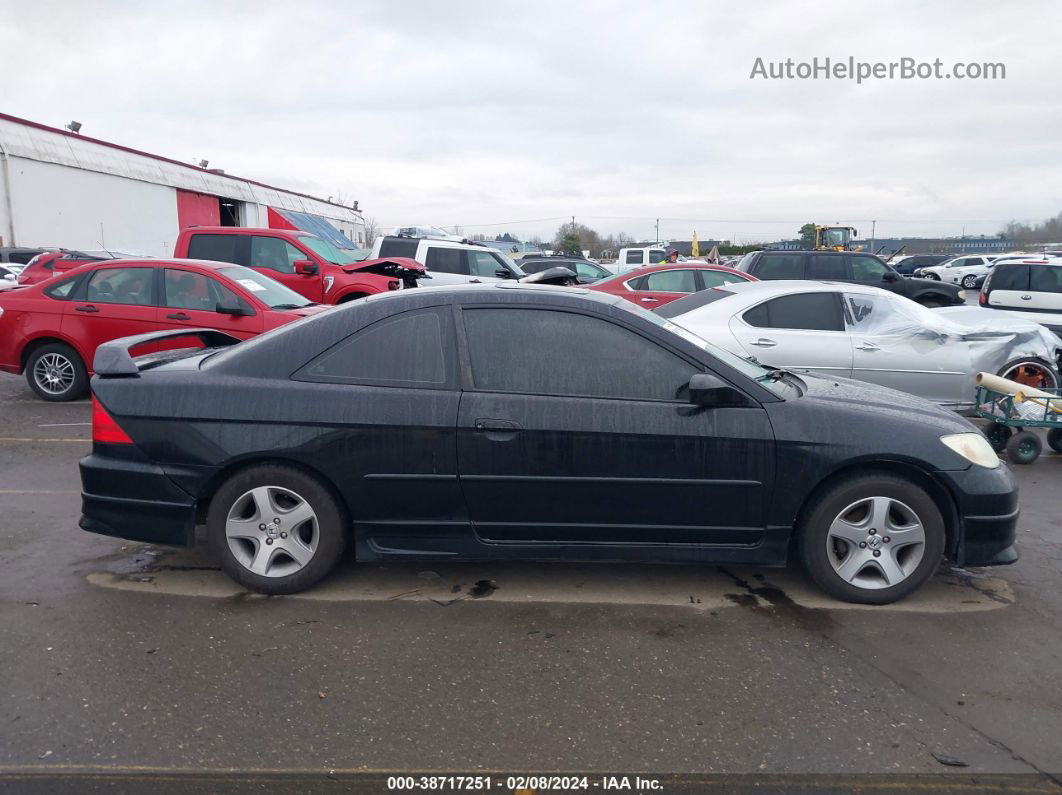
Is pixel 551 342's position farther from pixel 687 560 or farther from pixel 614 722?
pixel 614 722

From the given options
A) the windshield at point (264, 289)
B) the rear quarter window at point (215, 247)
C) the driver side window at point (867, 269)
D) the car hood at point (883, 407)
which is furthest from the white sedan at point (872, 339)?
the driver side window at point (867, 269)

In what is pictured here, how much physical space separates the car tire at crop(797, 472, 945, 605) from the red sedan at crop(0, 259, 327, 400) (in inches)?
260

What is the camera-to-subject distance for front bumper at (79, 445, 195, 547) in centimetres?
428

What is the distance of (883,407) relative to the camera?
172 inches

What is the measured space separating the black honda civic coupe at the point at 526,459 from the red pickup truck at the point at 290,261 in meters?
8.66

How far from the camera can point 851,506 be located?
164 inches

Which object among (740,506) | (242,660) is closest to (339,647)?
(242,660)

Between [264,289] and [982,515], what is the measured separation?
784 centimetres

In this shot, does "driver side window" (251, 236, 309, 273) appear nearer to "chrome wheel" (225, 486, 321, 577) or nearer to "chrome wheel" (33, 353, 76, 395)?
"chrome wheel" (33, 353, 76, 395)

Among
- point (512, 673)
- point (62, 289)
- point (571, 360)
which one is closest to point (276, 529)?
point (512, 673)

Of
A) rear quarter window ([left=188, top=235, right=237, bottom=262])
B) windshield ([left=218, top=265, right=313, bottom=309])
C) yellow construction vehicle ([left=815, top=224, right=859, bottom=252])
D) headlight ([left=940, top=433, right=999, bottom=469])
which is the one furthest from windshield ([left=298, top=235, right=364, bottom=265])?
yellow construction vehicle ([left=815, top=224, right=859, bottom=252])

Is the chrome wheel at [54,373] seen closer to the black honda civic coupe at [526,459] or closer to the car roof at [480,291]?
the black honda civic coupe at [526,459]

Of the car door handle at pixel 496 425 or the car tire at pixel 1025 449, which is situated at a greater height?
the car door handle at pixel 496 425

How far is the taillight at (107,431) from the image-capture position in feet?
14.1
